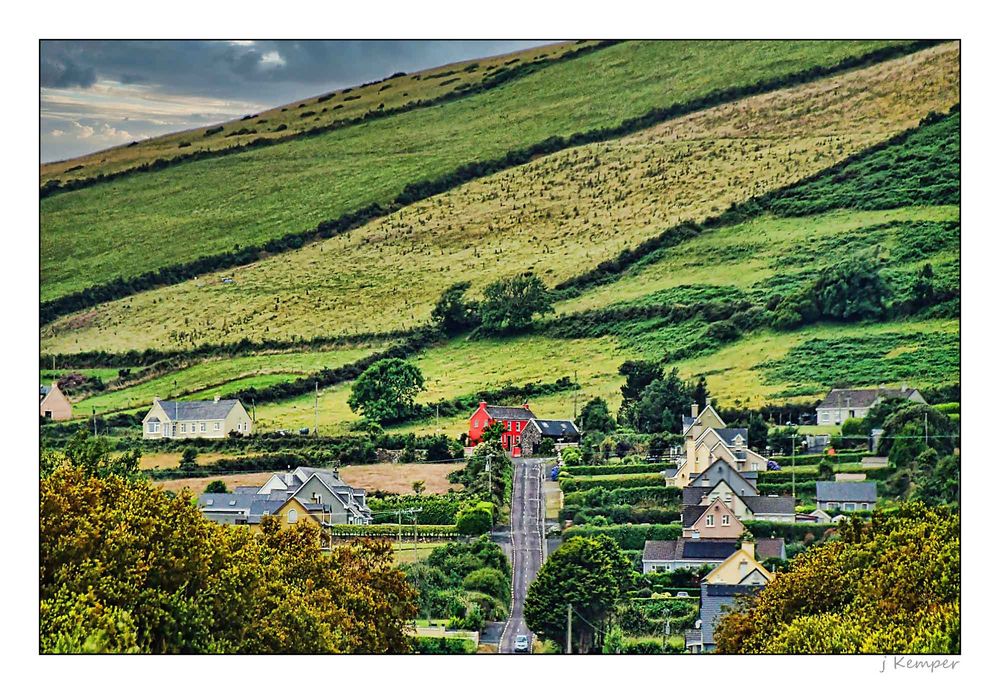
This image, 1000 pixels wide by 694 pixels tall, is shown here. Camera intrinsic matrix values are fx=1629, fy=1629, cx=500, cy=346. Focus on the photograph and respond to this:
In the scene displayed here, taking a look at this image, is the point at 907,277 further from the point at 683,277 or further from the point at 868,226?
the point at 683,277

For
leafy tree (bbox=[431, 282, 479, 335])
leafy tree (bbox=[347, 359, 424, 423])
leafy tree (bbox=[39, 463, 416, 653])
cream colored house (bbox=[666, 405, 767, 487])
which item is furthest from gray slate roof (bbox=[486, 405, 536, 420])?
leafy tree (bbox=[39, 463, 416, 653])

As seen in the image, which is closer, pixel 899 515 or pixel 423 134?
pixel 899 515

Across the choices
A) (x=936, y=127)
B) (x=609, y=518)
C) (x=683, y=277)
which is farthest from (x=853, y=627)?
(x=936, y=127)

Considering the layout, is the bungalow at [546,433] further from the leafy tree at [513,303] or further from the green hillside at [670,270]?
the leafy tree at [513,303]

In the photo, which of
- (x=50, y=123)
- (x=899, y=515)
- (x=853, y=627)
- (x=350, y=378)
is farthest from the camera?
(x=350, y=378)

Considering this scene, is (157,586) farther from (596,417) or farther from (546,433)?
(596,417)

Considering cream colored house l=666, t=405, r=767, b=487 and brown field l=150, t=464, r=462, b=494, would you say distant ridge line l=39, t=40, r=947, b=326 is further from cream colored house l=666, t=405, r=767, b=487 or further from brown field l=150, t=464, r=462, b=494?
cream colored house l=666, t=405, r=767, b=487

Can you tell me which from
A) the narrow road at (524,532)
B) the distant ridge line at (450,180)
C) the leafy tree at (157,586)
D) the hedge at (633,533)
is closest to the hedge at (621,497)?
the narrow road at (524,532)
